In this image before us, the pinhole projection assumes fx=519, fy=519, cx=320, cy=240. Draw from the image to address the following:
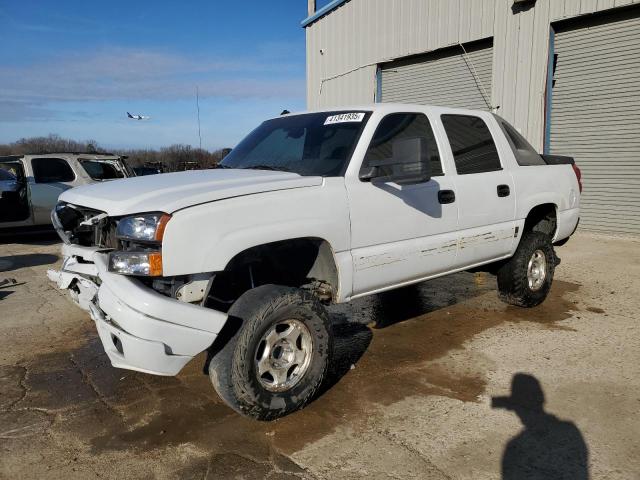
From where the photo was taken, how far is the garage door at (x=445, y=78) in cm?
1142

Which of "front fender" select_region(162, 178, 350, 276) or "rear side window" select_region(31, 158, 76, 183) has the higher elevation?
"rear side window" select_region(31, 158, 76, 183)

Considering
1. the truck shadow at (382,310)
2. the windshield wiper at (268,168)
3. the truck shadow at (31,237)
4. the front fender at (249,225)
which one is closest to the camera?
the front fender at (249,225)

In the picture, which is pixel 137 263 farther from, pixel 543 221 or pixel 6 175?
pixel 6 175

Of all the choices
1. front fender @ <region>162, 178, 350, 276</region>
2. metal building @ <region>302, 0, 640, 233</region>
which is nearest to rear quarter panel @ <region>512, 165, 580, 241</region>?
front fender @ <region>162, 178, 350, 276</region>

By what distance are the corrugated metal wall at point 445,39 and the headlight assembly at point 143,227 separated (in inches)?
369

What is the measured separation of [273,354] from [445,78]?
10.5 metres

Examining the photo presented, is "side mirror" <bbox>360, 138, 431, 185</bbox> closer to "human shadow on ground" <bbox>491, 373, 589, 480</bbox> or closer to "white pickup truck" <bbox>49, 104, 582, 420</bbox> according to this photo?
"white pickup truck" <bbox>49, 104, 582, 420</bbox>

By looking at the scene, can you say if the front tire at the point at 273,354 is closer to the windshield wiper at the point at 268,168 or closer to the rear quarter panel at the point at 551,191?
the windshield wiper at the point at 268,168

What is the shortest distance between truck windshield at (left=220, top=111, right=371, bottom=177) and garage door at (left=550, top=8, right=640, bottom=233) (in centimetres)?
770

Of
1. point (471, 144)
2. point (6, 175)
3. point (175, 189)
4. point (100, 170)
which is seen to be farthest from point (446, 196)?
point (6, 175)

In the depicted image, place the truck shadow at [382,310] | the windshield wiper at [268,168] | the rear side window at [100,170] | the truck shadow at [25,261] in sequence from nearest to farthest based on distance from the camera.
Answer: the windshield wiper at [268,168] < the truck shadow at [382,310] < the truck shadow at [25,261] < the rear side window at [100,170]

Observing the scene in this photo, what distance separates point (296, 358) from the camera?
10.8 ft

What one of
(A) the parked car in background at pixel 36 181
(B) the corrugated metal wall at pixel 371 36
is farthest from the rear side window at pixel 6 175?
(B) the corrugated metal wall at pixel 371 36

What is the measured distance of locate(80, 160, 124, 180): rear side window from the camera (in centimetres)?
1110
